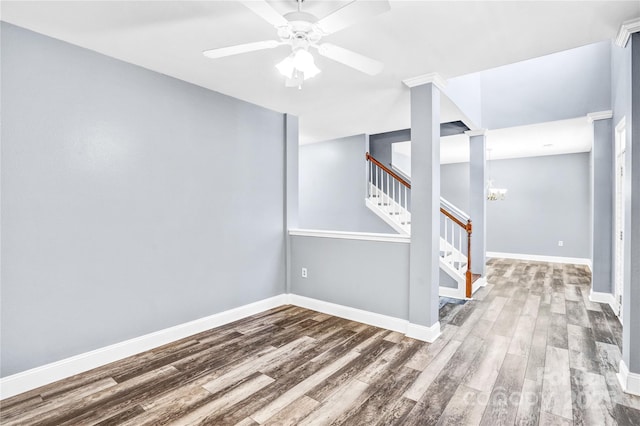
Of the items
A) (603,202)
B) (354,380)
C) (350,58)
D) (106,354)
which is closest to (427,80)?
(350,58)

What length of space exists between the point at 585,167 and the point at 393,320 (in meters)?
6.47

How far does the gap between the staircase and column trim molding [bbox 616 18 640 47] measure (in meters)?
2.52

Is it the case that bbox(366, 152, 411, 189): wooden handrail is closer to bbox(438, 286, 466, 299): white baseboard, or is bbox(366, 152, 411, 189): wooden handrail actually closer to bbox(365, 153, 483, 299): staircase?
bbox(365, 153, 483, 299): staircase

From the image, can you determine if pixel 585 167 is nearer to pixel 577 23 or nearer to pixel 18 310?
pixel 577 23

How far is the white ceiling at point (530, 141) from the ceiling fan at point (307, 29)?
4.21 meters

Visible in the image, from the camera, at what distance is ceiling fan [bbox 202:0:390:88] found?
4.46 feet

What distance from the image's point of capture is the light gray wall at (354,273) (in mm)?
3244

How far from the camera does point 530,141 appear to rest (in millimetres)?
5871

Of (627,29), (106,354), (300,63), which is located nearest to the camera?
(300,63)

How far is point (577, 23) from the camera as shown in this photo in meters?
2.12

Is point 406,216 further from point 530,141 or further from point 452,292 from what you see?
point 530,141

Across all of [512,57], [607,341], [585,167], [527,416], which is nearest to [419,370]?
[527,416]

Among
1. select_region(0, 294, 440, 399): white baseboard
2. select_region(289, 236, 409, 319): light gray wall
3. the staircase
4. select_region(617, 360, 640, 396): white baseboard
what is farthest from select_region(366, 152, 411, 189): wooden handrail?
select_region(617, 360, 640, 396): white baseboard

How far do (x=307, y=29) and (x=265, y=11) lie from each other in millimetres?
229
